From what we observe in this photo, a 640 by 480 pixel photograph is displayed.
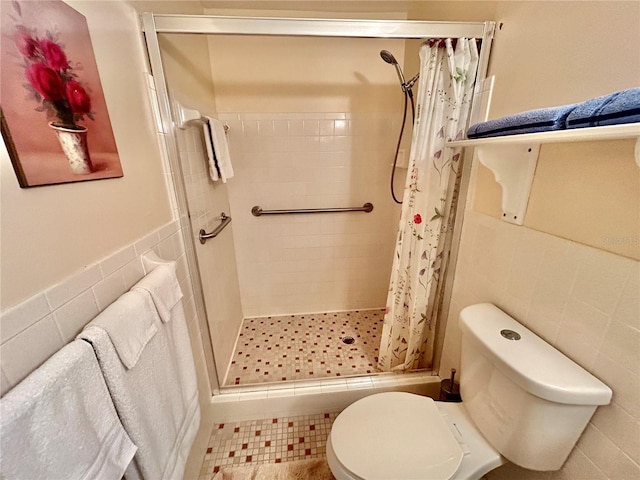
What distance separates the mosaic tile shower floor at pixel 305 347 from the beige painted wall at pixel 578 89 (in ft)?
4.19

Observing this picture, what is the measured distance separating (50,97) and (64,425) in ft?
2.06

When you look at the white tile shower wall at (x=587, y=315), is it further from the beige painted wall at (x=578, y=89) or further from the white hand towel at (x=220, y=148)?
the white hand towel at (x=220, y=148)

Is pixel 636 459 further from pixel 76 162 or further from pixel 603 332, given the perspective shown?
pixel 76 162

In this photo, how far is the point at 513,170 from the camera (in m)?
0.87

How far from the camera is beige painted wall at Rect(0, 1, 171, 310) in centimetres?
48

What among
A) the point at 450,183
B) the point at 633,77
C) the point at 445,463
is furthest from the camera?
the point at 450,183

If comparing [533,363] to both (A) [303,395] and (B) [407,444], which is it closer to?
(B) [407,444]

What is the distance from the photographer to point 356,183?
6.27 ft

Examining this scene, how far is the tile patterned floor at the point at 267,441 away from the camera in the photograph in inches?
48.0

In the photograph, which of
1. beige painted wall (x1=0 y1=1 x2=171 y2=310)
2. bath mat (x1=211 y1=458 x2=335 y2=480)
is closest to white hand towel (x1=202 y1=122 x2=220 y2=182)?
beige painted wall (x1=0 y1=1 x2=171 y2=310)

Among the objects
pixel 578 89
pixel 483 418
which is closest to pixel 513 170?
pixel 578 89

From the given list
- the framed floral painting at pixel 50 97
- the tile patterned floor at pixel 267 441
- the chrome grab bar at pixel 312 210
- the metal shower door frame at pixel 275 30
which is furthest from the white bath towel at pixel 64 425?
the chrome grab bar at pixel 312 210

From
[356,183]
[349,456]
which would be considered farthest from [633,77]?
[356,183]

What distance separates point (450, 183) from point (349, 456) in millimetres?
1099
